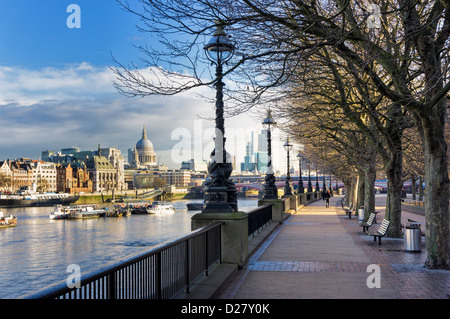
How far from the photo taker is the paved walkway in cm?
865

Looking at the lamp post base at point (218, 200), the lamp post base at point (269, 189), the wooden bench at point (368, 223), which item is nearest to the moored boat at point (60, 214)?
the lamp post base at point (269, 189)

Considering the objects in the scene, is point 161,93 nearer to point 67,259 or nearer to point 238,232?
point 238,232

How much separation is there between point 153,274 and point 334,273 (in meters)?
5.51

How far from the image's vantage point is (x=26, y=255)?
40594 millimetres

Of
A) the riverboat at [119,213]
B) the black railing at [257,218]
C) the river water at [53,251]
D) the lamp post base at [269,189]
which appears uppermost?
the lamp post base at [269,189]

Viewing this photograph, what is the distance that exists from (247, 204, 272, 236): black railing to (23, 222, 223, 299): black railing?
5.98 meters

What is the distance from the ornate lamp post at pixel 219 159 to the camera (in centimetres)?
1088

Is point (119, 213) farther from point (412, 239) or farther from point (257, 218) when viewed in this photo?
point (412, 239)

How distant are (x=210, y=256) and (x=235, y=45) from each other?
4958 mm

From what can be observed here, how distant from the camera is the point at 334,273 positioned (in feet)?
34.9

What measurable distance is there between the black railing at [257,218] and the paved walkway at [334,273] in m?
0.74

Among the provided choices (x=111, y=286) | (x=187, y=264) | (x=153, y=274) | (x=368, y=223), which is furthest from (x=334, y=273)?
(x=368, y=223)
